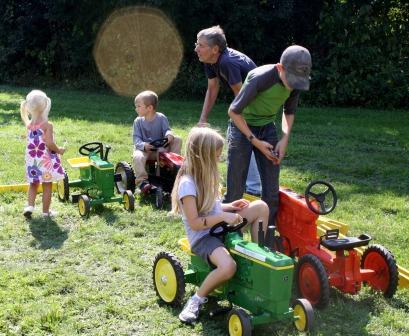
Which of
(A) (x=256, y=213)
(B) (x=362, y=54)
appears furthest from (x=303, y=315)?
(B) (x=362, y=54)

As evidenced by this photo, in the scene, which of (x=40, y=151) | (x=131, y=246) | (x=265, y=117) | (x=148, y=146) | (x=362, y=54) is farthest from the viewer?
(x=362, y=54)

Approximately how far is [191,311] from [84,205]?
254 centimetres

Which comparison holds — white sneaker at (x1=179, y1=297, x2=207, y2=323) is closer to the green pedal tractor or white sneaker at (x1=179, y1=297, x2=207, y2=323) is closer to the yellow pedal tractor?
the green pedal tractor

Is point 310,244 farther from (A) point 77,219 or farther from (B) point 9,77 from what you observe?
(B) point 9,77

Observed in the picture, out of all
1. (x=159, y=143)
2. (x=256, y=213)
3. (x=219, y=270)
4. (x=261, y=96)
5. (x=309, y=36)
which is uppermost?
(x=309, y=36)

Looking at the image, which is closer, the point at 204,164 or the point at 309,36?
the point at 204,164

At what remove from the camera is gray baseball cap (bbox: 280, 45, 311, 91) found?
421 centimetres

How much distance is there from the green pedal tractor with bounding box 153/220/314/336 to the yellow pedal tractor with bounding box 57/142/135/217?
7.43 feet

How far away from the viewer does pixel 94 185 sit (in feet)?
22.0

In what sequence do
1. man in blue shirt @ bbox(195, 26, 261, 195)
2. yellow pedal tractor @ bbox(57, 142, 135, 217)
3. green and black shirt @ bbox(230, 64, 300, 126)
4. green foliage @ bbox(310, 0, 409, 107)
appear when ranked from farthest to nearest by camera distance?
green foliage @ bbox(310, 0, 409, 107)
yellow pedal tractor @ bbox(57, 142, 135, 217)
man in blue shirt @ bbox(195, 26, 261, 195)
green and black shirt @ bbox(230, 64, 300, 126)

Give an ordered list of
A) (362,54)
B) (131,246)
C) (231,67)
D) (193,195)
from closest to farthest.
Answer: (193,195)
(231,67)
(131,246)
(362,54)

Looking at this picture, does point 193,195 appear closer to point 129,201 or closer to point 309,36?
point 129,201

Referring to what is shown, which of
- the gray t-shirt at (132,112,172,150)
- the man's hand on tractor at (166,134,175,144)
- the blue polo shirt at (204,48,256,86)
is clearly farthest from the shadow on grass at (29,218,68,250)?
the blue polo shirt at (204,48,256,86)

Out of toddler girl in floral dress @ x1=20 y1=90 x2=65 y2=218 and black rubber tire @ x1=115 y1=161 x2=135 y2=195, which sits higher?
toddler girl in floral dress @ x1=20 y1=90 x2=65 y2=218
